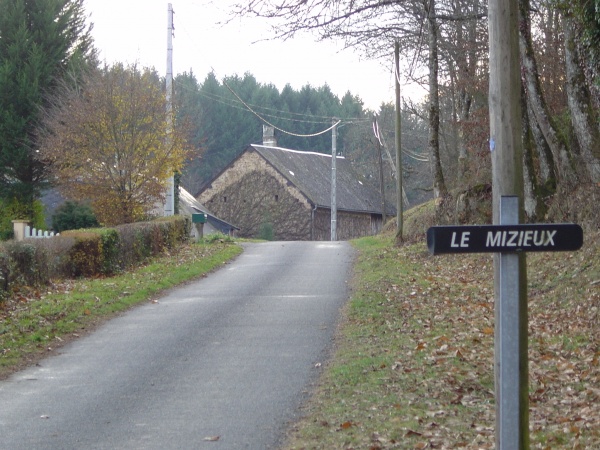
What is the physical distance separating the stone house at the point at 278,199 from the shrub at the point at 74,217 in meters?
20.2

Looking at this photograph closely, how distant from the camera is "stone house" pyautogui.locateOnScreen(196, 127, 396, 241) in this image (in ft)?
182

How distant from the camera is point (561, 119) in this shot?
814 inches

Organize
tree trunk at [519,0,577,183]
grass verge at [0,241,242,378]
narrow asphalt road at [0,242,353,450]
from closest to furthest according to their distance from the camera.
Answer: narrow asphalt road at [0,242,353,450]
grass verge at [0,241,242,378]
tree trunk at [519,0,577,183]

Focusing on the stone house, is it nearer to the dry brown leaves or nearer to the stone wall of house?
the stone wall of house

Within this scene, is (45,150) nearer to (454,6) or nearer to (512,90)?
(454,6)

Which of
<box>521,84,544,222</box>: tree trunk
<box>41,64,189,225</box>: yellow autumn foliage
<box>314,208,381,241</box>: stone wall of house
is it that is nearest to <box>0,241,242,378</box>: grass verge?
<box>41,64,189,225</box>: yellow autumn foliage

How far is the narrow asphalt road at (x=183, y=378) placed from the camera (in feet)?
27.0

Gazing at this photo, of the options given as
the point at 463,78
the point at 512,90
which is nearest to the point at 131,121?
the point at 463,78

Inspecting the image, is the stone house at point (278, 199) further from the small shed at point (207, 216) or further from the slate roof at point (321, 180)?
the small shed at point (207, 216)

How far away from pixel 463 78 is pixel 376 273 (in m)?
7.52

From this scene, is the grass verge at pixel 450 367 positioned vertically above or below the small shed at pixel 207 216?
below

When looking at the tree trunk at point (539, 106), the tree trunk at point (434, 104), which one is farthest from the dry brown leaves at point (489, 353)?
the tree trunk at point (434, 104)

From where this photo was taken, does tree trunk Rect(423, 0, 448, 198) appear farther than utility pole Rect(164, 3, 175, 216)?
No

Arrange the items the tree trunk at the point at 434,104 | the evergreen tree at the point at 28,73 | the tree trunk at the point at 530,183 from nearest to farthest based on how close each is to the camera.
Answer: the tree trunk at the point at 530,183, the tree trunk at the point at 434,104, the evergreen tree at the point at 28,73
